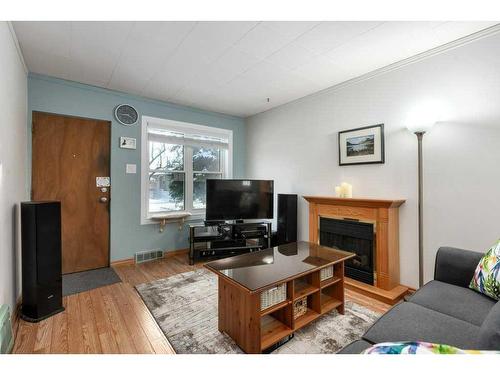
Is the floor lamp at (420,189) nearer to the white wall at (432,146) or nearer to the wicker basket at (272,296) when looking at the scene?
the white wall at (432,146)

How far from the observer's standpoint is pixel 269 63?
2.56 metres

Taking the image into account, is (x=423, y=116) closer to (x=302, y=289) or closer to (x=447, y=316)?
(x=447, y=316)

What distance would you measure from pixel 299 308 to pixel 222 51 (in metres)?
2.41

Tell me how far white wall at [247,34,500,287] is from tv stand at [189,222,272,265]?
2.21 ft

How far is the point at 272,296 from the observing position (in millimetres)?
1648

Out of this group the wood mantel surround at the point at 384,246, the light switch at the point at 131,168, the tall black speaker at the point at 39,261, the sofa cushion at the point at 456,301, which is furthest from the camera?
the light switch at the point at 131,168

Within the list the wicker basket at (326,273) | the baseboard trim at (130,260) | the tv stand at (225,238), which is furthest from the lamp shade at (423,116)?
the baseboard trim at (130,260)

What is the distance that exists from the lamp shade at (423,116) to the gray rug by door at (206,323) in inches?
70.1

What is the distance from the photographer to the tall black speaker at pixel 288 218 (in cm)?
350

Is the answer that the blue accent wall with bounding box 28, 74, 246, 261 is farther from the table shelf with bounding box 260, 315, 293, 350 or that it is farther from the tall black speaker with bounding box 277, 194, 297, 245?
the table shelf with bounding box 260, 315, 293, 350

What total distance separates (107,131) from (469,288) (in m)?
4.16

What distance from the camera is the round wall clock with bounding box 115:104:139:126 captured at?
11.0 feet

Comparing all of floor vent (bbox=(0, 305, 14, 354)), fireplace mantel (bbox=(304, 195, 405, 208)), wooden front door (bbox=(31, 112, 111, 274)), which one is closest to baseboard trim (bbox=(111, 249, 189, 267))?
wooden front door (bbox=(31, 112, 111, 274))
